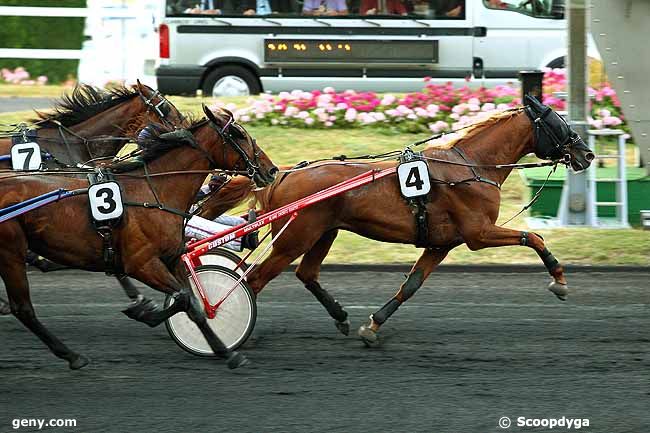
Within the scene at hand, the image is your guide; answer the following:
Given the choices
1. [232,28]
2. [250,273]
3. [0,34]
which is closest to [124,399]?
[250,273]

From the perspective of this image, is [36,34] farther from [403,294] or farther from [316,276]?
[403,294]

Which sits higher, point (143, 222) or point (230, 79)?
point (230, 79)

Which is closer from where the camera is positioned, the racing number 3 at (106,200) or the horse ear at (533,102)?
the racing number 3 at (106,200)

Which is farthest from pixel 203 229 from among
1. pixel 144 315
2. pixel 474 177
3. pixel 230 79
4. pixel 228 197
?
pixel 230 79

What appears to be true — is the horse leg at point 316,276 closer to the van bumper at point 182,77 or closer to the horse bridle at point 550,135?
the horse bridle at point 550,135

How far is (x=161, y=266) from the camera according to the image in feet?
21.9

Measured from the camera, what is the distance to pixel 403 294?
752cm

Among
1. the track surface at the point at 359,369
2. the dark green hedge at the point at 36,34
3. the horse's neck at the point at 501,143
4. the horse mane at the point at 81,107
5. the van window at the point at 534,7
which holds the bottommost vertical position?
the track surface at the point at 359,369

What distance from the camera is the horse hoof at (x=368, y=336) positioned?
7.39 m

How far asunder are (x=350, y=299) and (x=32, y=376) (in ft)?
9.46

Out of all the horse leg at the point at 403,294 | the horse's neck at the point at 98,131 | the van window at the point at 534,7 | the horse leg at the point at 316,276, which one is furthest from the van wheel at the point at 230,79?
the horse leg at the point at 403,294

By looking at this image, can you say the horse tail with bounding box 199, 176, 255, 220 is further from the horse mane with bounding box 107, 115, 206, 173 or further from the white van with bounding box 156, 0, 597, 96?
the white van with bounding box 156, 0, 597, 96

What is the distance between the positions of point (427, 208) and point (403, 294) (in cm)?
59

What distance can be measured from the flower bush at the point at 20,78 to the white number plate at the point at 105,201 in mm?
13318
